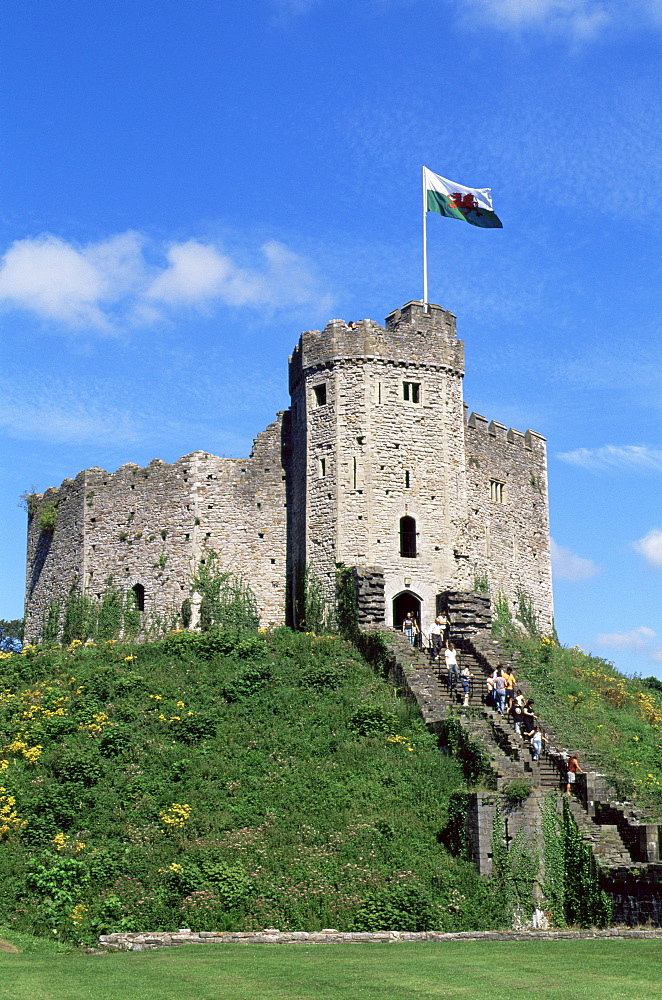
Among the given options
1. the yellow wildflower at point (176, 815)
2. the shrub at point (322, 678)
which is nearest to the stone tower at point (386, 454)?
the shrub at point (322, 678)

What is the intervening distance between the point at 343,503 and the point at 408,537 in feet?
8.41

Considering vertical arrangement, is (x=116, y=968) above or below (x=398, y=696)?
below

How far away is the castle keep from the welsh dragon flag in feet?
11.4

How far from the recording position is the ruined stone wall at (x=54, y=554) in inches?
1805

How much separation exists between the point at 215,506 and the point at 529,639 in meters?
12.8

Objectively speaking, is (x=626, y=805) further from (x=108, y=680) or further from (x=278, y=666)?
(x=108, y=680)

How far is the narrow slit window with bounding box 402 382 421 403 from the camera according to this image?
41.3 m

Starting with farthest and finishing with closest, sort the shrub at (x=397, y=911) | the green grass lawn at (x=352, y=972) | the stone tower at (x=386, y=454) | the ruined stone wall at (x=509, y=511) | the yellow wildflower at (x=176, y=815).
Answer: the ruined stone wall at (x=509, y=511) < the stone tower at (x=386, y=454) < the yellow wildflower at (x=176, y=815) < the shrub at (x=397, y=911) < the green grass lawn at (x=352, y=972)

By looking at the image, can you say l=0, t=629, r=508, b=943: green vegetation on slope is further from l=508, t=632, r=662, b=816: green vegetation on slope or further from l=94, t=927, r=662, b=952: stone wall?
l=508, t=632, r=662, b=816: green vegetation on slope

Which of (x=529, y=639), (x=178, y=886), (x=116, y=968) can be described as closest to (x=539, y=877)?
(x=178, y=886)

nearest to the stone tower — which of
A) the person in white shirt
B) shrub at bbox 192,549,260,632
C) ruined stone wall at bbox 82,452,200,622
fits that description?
shrub at bbox 192,549,260,632

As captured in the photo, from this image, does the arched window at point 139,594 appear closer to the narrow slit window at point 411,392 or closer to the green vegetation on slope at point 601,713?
the narrow slit window at point 411,392

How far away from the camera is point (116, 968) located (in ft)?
59.3

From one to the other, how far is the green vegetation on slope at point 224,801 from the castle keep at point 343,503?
626 centimetres
